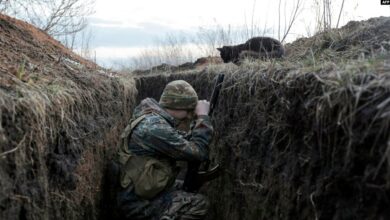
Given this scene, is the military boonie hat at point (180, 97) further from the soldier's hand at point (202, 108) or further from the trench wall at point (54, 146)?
the trench wall at point (54, 146)

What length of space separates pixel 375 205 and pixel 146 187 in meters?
2.71

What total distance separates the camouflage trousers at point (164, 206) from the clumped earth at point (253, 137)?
0.32 m

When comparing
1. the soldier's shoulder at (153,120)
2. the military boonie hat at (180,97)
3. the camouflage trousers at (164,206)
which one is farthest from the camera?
the military boonie hat at (180,97)

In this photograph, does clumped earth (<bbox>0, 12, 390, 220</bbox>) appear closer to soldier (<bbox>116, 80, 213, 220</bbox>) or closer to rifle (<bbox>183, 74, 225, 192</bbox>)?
rifle (<bbox>183, 74, 225, 192</bbox>)

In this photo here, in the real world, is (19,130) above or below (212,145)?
above

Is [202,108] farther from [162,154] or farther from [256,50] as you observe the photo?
[256,50]

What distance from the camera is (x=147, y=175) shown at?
480 cm

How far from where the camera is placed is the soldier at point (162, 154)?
4738 millimetres

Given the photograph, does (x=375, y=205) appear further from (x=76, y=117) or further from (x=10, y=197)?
(x=76, y=117)

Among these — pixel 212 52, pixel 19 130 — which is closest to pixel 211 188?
pixel 19 130

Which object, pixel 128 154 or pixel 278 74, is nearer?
pixel 278 74

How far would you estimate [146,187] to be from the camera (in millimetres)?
4832

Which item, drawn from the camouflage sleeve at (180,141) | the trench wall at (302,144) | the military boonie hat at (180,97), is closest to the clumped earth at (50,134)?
the camouflage sleeve at (180,141)

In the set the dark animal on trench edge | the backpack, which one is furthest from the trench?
the dark animal on trench edge
